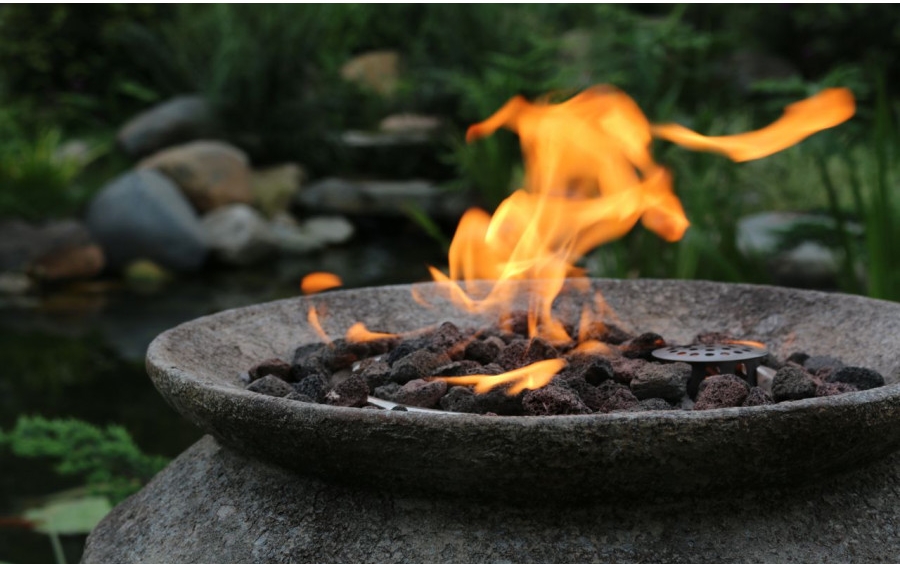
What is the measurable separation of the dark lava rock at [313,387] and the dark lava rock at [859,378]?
841 millimetres

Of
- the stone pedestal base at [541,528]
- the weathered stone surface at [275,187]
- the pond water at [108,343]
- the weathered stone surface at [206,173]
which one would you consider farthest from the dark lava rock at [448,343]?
the weathered stone surface at [275,187]

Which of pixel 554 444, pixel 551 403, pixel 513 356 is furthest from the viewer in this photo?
pixel 513 356

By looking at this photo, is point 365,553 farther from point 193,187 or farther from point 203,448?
point 193,187

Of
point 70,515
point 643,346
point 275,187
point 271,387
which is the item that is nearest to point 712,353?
point 643,346

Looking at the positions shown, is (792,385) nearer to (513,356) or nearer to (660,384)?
(660,384)

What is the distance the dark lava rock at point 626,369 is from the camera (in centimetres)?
154

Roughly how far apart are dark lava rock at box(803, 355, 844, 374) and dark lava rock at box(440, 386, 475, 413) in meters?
0.66

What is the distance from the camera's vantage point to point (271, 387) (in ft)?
4.95

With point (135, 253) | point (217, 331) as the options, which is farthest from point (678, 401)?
point (135, 253)

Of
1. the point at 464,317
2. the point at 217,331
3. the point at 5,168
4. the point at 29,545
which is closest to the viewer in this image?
the point at 217,331

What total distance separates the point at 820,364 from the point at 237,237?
277 inches

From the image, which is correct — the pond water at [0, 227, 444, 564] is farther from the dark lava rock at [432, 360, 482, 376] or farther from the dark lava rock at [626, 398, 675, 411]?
the dark lava rock at [626, 398, 675, 411]

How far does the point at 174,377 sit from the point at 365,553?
1.28 feet

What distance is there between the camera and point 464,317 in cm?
219
